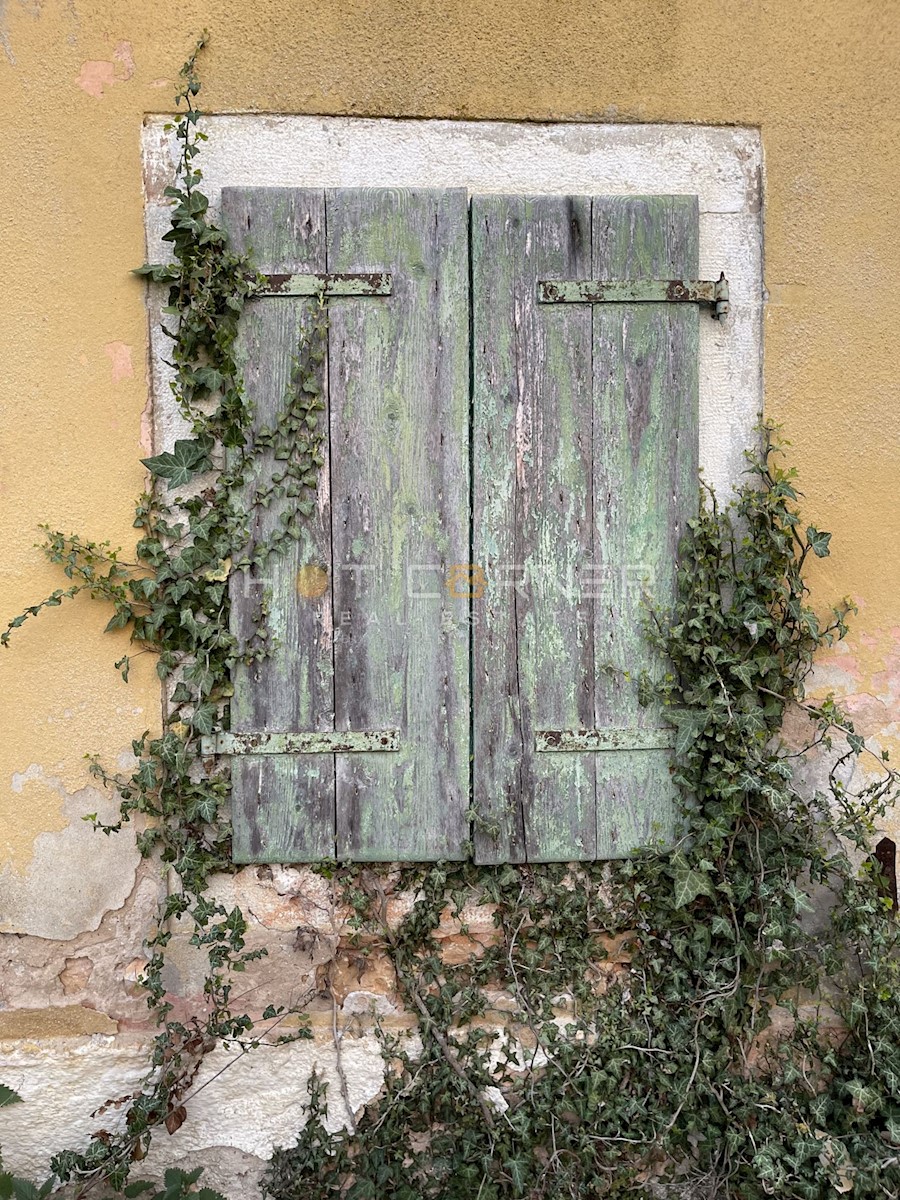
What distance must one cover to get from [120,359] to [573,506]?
1.29m

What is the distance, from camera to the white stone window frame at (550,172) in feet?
7.61

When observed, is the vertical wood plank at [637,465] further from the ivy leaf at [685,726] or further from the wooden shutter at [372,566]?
the wooden shutter at [372,566]

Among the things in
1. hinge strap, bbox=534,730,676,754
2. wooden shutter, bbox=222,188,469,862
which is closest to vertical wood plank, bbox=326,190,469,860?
wooden shutter, bbox=222,188,469,862

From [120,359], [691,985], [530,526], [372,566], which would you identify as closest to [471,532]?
[530,526]

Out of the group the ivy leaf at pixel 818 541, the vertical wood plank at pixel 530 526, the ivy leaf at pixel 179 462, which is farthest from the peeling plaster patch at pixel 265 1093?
the ivy leaf at pixel 818 541

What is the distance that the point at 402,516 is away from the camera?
7.72ft

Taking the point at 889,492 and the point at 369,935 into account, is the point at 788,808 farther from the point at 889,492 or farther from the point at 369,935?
the point at 369,935

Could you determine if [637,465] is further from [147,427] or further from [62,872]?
[62,872]

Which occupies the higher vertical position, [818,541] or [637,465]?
[637,465]

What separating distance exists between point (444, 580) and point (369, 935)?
1.01m

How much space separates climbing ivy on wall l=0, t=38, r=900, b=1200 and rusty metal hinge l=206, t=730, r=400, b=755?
3.7 inches

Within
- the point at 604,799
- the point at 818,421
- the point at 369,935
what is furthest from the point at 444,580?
the point at 818,421

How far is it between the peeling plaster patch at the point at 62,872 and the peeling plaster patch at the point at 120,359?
109 centimetres

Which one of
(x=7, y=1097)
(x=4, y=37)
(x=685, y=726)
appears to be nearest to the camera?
(x=7, y=1097)
